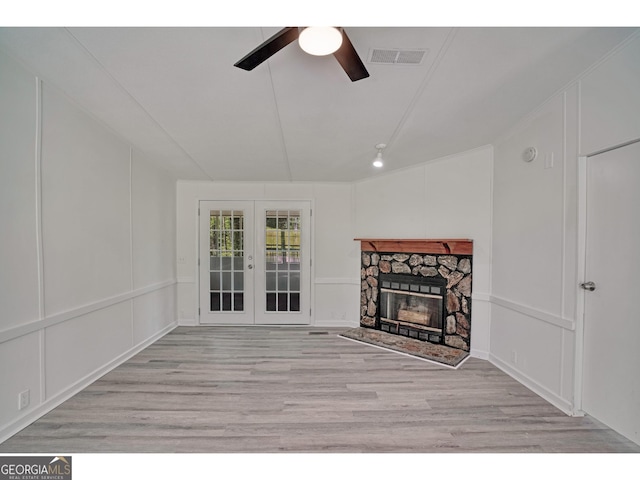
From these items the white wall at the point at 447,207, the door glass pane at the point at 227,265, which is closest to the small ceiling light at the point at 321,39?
the white wall at the point at 447,207

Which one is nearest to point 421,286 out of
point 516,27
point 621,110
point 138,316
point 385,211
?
point 385,211

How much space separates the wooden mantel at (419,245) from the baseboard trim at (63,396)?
11.0 feet

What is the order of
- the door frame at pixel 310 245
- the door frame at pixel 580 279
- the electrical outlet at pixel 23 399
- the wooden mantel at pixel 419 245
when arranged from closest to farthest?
the electrical outlet at pixel 23 399 → the door frame at pixel 580 279 → the wooden mantel at pixel 419 245 → the door frame at pixel 310 245

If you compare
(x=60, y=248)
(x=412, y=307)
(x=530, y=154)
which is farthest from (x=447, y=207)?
(x=60, y=248)

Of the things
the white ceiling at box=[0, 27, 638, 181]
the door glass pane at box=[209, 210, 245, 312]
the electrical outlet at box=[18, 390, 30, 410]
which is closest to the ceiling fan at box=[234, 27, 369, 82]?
the white ceiling at box=[0, 27, 638, 181]

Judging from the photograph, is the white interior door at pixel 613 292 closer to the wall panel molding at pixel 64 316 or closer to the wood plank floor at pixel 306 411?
the wood plank floor at pixel 306 411

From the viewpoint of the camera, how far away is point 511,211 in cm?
266

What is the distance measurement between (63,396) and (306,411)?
81.0 inches

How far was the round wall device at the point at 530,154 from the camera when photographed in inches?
92.2

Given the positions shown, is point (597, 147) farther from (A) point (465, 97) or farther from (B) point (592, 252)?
(A) point (465, 97)

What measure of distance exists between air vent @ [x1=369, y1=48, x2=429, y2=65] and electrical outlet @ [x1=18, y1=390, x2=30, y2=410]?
3.32 m

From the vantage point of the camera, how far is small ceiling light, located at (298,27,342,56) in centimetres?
119

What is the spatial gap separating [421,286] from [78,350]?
12.6 ft

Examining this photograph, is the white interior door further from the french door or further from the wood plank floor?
the french door
